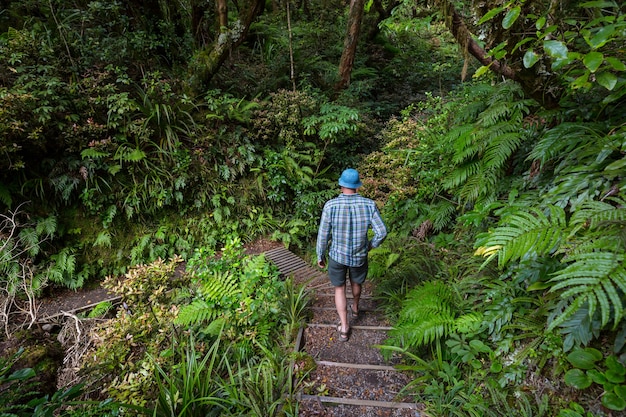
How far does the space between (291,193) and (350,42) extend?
370 cm

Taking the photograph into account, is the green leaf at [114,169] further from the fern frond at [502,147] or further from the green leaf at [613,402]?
the green leaf at [613,402]

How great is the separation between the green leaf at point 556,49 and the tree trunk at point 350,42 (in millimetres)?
5792

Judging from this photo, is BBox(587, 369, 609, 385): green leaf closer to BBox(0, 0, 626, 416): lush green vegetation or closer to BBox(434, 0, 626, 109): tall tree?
BBox(0, 0, 626, 416): lush green vegetation

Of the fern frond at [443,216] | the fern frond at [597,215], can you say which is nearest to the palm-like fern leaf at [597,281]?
the fern frond at [597,215]

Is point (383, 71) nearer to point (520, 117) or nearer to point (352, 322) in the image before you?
point (520, 117)

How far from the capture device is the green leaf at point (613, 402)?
61.3 inches

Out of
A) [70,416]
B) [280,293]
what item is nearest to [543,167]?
[280,293]

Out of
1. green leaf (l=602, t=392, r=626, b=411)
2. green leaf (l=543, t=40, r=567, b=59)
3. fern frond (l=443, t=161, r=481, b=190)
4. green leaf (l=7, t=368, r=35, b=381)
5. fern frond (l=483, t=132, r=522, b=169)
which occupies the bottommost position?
green leaf (l=602, t=392, r=626, b=411)

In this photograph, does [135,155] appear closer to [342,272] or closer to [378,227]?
[342,272]

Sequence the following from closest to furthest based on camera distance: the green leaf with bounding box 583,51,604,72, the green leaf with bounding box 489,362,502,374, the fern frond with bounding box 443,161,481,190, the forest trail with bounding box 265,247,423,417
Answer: the green leaf with bounding box 583,51,604,72
the green leaf with bounding box 489,362,502,374
the forest trail with bounding box 265,247,423,417
the fern frond with bounding box 443,161,481,190

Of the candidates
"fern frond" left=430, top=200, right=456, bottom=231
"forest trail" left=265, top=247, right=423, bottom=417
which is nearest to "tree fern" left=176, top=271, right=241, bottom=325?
"forest trail" left=265, top=247, right=423, bottom=417

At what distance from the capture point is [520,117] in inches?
124

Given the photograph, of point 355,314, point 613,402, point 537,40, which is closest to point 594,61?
point 537,40

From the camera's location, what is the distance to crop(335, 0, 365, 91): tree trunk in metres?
6.20
